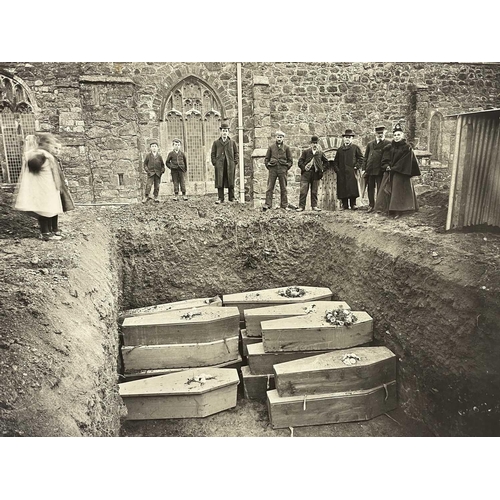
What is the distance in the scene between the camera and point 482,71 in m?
3.87

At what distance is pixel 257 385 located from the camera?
451 cm

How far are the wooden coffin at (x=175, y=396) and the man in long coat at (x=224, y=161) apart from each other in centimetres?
349

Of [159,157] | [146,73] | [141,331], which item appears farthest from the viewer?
[146,73]

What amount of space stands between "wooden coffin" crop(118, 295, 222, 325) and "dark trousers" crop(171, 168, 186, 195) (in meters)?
2.13

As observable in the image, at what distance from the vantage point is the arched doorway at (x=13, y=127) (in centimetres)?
391

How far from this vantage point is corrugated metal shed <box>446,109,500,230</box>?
402cm

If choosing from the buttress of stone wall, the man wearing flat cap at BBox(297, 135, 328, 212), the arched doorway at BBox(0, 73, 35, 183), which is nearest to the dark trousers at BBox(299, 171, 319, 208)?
the man wearing flat cap at BBox(297, 135, 328, 212)

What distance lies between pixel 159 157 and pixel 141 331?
11.2ft

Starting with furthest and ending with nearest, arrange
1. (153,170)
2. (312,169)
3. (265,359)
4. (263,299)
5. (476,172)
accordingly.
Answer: (312,169), (153,170), (263,299), (265,359), (476,172)

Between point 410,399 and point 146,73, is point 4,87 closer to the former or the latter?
point 146,73

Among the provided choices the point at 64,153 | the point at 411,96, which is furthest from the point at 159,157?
the point at 411,96

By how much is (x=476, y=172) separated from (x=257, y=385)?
3.46 metres

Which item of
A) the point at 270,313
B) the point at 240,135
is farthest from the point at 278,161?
→ the point at 270,313

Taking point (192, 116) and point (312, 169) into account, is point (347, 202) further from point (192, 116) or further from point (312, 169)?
point (192, 116)
